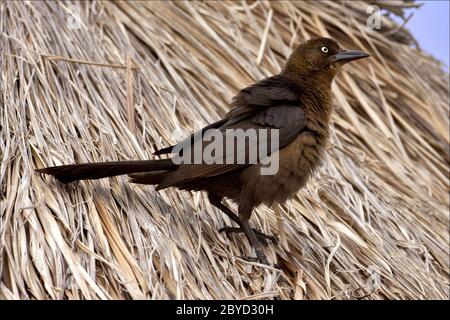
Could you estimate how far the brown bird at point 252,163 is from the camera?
380 centimetres

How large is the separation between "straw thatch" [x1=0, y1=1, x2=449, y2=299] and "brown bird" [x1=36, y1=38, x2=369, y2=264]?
0.14 metres

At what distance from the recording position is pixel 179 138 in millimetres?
4496

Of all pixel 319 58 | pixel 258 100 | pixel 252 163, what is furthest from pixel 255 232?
pixel 319 58

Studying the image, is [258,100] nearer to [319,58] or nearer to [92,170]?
[319,58]

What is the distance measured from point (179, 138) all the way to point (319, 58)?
0.89 m

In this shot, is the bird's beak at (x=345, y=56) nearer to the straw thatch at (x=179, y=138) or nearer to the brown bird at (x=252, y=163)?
the brown bird at (x=252, y=163)

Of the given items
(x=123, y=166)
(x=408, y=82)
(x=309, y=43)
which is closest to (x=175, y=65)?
(x=309, y=43)

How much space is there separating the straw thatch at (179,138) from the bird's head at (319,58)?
64 cm

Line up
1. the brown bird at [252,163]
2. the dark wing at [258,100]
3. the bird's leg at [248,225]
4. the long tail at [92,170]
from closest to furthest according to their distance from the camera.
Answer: the long tail at [92,170], the brown bird at [252,163], the bird's leg at [248,225], the dark wing at [258,100]

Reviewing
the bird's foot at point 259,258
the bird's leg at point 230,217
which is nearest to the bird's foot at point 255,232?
the bird's leg at point 230,217

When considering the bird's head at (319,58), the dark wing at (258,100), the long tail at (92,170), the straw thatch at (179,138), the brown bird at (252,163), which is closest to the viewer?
→ the straw thatch at (179,138)

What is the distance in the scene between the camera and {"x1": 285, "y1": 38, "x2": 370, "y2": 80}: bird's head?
4.50 metres

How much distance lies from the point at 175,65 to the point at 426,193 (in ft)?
6.00

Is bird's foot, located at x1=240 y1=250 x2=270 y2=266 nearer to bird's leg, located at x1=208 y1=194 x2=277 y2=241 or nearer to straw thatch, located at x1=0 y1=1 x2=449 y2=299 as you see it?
straw thatch, located at x1=0 y1=1 x2=449 y2=299
